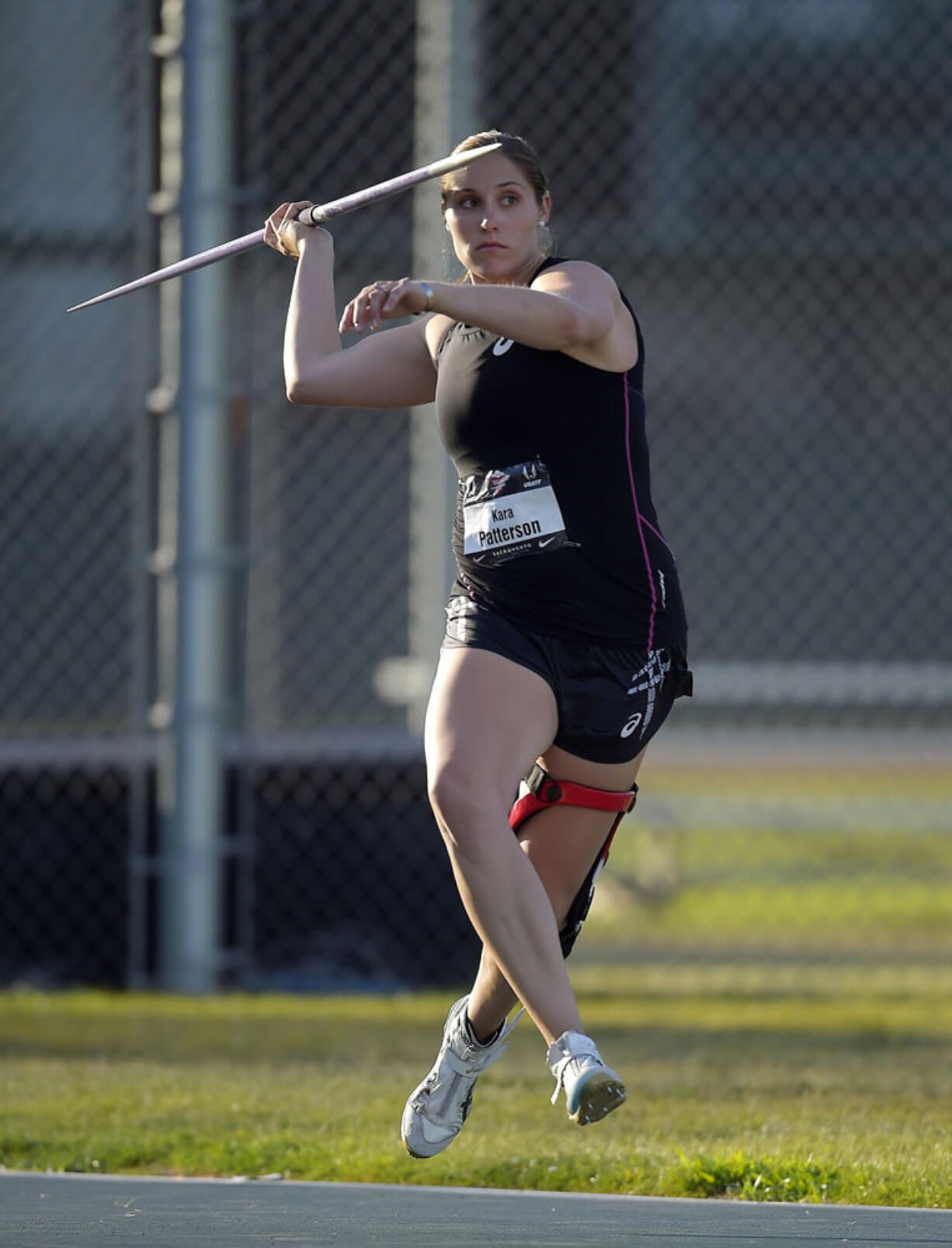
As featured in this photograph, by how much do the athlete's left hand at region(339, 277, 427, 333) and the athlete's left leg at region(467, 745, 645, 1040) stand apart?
936 mm

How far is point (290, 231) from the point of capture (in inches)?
157

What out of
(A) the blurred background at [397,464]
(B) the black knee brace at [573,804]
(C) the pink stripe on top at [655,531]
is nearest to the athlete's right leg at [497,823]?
(B) the black knee brace at [573,804]

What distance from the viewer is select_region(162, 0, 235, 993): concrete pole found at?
8.03m

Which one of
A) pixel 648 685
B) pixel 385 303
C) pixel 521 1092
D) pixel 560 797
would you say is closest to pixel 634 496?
pixel 648 685

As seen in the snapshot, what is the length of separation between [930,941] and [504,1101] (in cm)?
507

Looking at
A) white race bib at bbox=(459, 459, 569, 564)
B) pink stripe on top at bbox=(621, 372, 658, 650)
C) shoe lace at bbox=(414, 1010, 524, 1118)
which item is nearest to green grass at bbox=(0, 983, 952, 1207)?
shoe lace at bbox=(414, 1010, 524, 1118)

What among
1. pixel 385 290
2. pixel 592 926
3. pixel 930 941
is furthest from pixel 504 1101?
pixel 592 926

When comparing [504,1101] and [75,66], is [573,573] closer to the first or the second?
[504,1101]

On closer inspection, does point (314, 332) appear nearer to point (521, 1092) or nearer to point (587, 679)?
point (587, 679)

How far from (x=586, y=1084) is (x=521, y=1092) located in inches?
86.6

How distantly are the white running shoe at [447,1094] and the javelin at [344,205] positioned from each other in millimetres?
1497

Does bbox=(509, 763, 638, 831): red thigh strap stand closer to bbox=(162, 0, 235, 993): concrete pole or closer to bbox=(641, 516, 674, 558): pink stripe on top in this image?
bbox=(641, 516, 674, 558): pink stripe on top

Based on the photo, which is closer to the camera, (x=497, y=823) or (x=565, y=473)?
(x=497, y=823)

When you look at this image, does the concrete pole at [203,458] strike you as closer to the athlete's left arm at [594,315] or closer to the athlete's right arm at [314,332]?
the athlete's right arm at [314,332]
